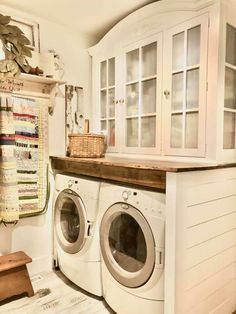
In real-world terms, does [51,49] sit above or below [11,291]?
above

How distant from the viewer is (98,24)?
95.5 inches

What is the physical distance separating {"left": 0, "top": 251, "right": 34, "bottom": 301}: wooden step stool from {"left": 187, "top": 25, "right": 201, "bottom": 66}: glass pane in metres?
1.94

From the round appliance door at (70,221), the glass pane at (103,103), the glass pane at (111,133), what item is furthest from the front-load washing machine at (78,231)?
the glass pane at (103,103)

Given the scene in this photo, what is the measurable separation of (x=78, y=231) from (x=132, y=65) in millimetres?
1477

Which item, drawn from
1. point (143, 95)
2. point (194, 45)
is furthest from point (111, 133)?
point (194, 45)

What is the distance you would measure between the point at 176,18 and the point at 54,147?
1489mm

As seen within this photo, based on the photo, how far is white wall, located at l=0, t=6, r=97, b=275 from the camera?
2.29 meters

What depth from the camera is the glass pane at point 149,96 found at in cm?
209

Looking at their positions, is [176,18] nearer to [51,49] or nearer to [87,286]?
[51,49]

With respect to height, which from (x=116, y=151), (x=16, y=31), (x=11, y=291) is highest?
(x=16, y=31)

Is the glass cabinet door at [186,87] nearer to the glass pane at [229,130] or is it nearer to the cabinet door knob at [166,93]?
the cabinet door knob at [166,93]

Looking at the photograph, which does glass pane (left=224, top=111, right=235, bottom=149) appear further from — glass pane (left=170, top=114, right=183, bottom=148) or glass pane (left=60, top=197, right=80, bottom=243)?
glass pane (left=60, top=197, right=80, bottom=243)

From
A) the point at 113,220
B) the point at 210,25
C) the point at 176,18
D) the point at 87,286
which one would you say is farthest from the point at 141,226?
the point at 176,18

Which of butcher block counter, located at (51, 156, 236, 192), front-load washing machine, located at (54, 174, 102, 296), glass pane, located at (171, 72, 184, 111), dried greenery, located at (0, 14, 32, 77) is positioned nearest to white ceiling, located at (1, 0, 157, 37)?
dried greenery, located at (0, 14, 32, 77)
